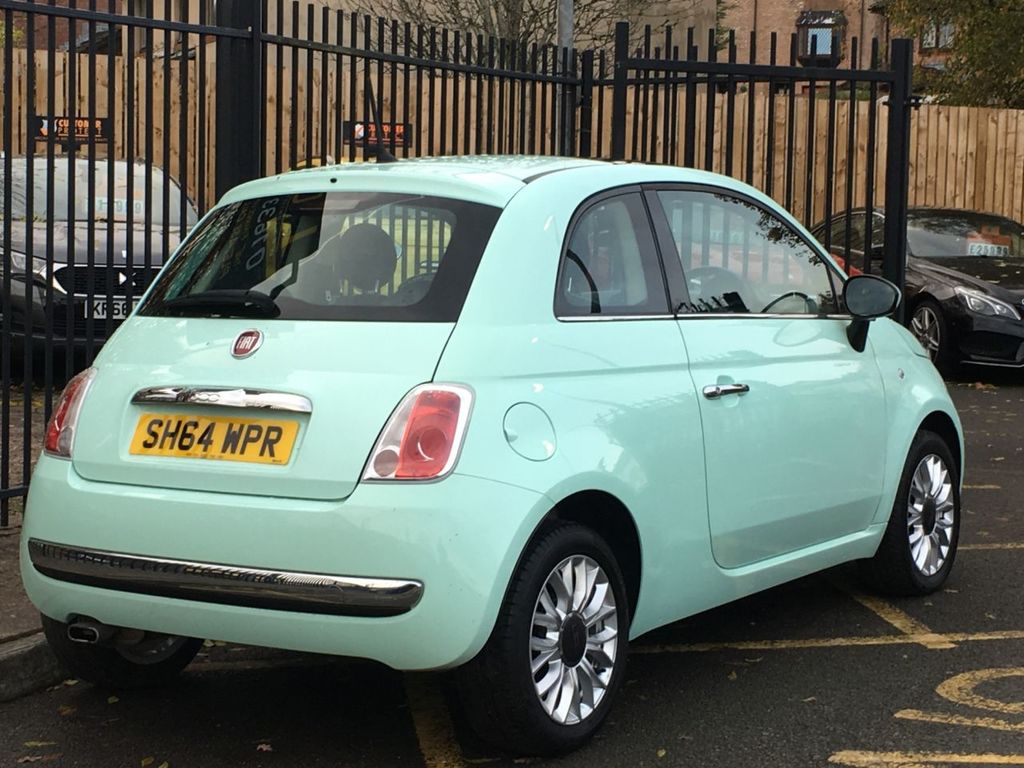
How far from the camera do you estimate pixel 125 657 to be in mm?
4785

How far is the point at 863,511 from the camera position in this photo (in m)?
5.65

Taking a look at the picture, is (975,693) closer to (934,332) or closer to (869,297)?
(869,297)

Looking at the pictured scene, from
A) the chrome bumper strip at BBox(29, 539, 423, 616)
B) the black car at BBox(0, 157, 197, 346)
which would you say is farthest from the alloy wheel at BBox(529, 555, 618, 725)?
the black car at BBox(0, 157, 197, 346)

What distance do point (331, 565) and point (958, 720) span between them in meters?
1.95

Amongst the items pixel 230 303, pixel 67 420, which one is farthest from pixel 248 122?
pixel 67 420

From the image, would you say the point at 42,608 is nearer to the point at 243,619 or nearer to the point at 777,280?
the point at 243,619

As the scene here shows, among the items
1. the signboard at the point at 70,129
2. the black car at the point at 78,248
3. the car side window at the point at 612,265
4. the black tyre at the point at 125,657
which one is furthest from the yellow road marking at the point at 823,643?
the black car at the point at 78,248

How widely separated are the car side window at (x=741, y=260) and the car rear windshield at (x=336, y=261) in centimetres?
91

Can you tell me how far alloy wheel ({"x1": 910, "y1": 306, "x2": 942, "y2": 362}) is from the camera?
13.9 metres

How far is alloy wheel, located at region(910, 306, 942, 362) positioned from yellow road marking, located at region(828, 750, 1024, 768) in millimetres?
9993

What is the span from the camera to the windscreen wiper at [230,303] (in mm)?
4383

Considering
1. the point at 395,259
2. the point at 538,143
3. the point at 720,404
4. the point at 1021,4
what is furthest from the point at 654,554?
the point at 1021,4

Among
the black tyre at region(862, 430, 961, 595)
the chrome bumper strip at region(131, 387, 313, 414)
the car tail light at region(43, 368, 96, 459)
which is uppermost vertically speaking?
the chrome bumper strip at region(131, 387, 313, 414)

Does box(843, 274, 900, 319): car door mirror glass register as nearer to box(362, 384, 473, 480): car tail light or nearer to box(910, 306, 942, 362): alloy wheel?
box(362, 384, 473, 480): car tail light
